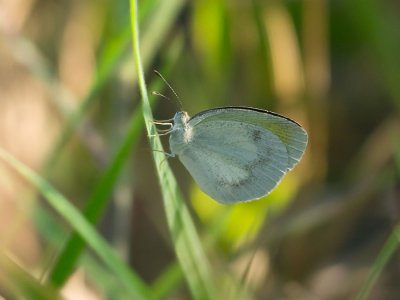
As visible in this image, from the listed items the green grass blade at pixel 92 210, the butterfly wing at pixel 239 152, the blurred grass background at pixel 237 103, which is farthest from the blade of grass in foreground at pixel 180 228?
the blurred grass background at pixel 237 103

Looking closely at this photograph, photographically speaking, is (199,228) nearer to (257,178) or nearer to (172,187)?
(257,178)

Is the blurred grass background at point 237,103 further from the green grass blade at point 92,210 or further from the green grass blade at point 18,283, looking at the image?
the green grass blade at point 18,283

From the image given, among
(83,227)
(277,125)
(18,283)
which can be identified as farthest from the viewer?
(277,125)

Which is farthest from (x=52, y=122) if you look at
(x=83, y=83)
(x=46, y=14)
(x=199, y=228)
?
(x=199, y=228)

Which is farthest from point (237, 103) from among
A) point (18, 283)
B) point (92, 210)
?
point (18, 283)

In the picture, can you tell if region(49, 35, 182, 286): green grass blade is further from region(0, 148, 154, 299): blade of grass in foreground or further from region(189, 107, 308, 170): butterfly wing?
region(189, 107, 308, 170): butterfly wing

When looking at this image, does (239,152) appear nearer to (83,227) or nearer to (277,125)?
(277,125)
